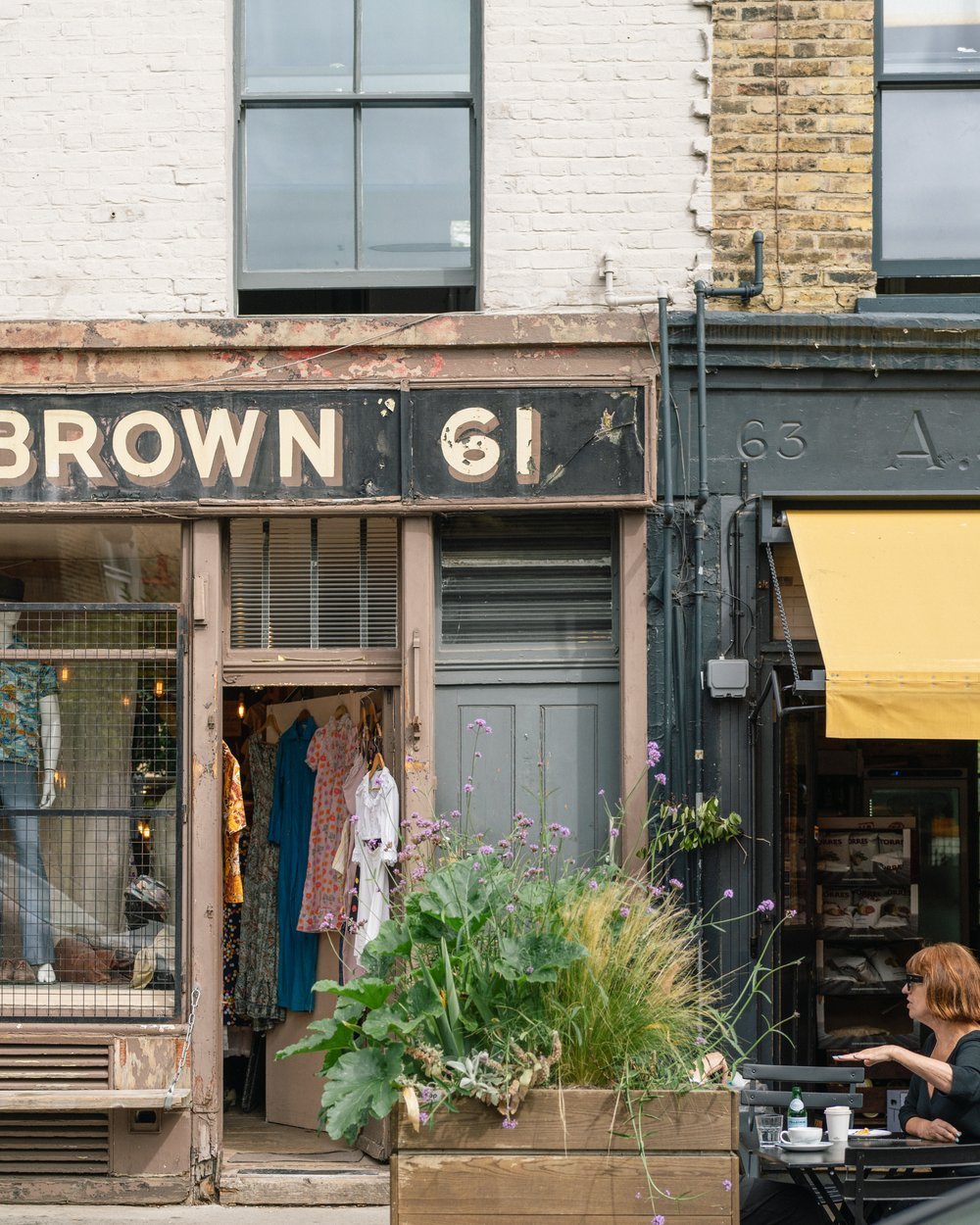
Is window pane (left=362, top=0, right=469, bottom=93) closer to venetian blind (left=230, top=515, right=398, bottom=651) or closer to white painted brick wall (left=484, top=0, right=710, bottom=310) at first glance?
white painted brick wall (left=484, top=0, right=710, bottom=310)

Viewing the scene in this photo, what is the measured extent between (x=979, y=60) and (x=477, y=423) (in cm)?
319

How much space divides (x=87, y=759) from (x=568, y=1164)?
376 centimetres

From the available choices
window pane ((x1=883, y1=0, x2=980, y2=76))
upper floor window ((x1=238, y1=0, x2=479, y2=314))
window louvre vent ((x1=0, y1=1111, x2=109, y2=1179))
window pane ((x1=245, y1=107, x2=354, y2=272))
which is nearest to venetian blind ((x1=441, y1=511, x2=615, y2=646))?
upper floor window ((x1=238, y1=0, x2=479, y2=314))

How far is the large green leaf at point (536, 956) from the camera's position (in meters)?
4.53

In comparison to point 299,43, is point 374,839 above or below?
below

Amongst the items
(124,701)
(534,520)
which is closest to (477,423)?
(534,520)

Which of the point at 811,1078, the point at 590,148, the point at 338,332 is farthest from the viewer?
the point at 590,148

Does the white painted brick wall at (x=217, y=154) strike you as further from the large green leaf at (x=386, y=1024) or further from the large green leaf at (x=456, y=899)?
the large green leaf at (x=386, y=1024)

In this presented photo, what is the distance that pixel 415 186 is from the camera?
24.8 ft

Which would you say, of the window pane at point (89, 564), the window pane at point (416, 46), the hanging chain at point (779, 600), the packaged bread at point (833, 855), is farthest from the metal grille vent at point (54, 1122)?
the window pane at point (416, 46)

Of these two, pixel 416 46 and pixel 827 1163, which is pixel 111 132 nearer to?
pixel 416 46

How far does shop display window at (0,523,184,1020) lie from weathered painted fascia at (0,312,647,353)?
0.92 m

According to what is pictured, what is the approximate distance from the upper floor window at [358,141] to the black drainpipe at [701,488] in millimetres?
1234

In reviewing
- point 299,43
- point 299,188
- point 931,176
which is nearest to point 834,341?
point 931,176
